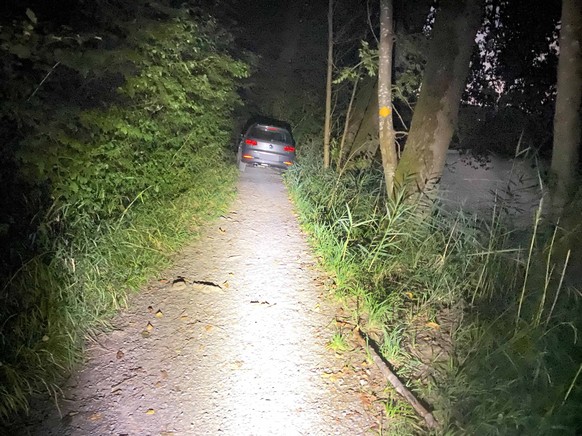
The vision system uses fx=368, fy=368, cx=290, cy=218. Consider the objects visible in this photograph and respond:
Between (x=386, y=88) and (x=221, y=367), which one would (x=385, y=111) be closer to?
(x=386, y=88)

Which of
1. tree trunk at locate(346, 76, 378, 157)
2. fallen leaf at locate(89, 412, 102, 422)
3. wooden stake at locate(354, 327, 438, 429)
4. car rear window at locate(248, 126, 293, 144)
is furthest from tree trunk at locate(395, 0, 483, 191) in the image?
car rear window at locate(248, 126, 293, 144)

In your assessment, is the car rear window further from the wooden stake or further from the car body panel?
the wooden stake

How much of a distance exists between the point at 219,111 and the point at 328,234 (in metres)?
6.00

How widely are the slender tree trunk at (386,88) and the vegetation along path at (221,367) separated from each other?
262cm

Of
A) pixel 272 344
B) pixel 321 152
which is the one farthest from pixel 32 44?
pixel 321 152

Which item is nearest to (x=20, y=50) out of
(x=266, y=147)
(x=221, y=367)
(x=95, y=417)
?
(x=95, y=417)

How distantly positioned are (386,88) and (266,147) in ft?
16.9

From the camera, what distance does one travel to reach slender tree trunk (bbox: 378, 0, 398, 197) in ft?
21.6

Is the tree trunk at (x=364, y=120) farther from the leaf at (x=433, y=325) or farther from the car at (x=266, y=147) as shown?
the leaf at (x=433, y=325)

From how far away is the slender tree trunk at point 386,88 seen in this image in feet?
21.6

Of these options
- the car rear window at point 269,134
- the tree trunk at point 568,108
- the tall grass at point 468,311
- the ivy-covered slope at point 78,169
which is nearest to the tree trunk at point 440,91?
the tall grass at point 468,311

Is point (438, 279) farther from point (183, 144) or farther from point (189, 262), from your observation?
point (183, 144)

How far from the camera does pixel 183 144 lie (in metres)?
7.65

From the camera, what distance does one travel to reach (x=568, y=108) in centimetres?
446
